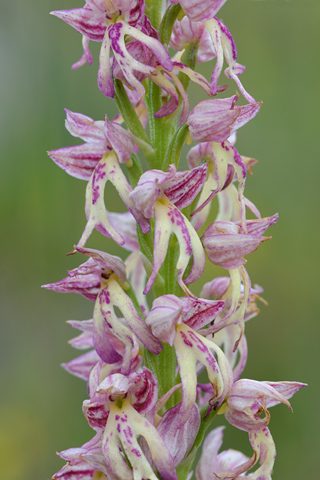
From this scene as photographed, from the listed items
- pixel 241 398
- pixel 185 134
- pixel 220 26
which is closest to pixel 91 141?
pixel 185 134

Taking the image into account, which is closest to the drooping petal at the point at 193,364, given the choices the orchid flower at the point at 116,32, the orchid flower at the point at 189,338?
the orchid flower at the point at 189,338

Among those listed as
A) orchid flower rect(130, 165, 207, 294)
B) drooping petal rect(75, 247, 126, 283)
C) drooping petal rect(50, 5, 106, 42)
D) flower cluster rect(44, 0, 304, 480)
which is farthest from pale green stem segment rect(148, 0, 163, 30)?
drooping petal rect(75, 247, 126, 283)

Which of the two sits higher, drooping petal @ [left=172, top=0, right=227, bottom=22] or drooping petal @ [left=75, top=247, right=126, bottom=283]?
drooping petal @ [left=172, top=0, right=227, bottom=22]

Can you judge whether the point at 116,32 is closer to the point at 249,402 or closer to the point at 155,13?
the point at 155,13

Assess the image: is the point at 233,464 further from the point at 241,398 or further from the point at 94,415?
the point at 94,415

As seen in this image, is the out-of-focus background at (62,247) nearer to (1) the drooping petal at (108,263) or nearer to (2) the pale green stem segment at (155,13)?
(1) the drooping petal at (108,263)

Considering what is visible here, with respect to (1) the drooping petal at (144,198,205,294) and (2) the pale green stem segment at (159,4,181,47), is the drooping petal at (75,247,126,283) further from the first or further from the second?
(2) the pale green stem segment at (159,4,181,47)

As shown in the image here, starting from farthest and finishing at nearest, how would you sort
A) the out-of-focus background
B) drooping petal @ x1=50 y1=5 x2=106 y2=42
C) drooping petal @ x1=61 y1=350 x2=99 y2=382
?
A: the out-of-focus background, drooping petal @ x1=61 y1=350 x2=99 y2=382, drooping petal @ x1=50 y1=5 x2=106 y2=42
